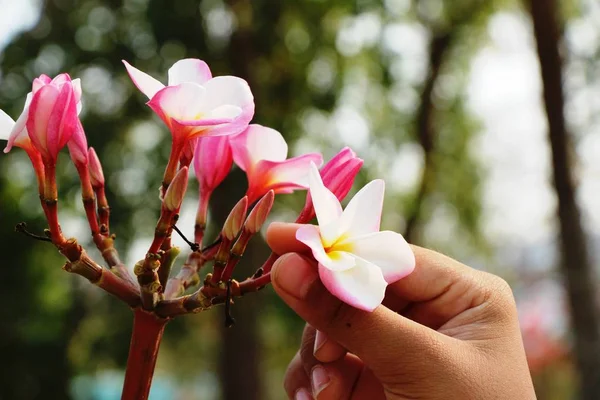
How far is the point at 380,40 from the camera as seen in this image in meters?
6.84

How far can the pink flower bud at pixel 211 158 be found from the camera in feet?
2.46

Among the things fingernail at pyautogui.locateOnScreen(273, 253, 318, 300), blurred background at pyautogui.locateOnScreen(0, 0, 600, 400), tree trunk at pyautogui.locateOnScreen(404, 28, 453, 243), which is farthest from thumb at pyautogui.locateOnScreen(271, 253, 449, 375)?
tree trunk at pyautogui.locateOnScreen(404, 28, 453, 243)

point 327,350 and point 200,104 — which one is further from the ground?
point 200,104

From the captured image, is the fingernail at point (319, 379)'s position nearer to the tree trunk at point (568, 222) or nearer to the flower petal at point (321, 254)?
the flower petal at point (321, 254)

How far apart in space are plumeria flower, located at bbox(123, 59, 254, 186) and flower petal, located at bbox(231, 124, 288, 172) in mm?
72

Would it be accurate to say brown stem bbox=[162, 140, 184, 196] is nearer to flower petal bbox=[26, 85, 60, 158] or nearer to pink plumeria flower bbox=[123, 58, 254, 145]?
pink plumeria flower bbox=[123, 58, 254, 145]

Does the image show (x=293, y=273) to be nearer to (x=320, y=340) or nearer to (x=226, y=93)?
(x=226, y=93)

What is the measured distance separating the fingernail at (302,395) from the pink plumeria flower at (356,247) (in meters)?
0.45

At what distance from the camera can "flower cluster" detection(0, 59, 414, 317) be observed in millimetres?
614

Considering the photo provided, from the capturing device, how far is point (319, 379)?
1013 mm

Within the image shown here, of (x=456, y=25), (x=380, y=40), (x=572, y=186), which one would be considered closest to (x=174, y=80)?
(x=572, y=186)

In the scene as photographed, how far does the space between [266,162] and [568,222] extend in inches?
165

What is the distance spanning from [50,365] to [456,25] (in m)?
5.24

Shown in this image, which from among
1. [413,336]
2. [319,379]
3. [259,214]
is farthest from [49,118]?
[319,379]
